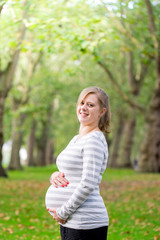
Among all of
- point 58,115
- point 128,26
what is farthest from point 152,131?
point 58,115

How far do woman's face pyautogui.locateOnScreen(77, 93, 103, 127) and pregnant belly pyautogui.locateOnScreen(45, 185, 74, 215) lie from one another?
0.61m

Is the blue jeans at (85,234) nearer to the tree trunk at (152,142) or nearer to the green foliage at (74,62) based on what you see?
the green foliage at (74,62)

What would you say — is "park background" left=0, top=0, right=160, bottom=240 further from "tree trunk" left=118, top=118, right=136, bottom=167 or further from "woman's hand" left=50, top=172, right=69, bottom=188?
"woman's hand" left=50, top=172, right=69, bottom=188

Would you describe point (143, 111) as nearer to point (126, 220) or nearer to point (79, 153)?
point (126, 220)

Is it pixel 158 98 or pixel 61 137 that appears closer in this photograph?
pixel 158 98

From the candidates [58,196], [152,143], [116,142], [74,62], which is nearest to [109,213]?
[58,196]

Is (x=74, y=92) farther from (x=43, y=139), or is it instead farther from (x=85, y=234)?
(x=85, y=234)

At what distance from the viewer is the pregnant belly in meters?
3.25

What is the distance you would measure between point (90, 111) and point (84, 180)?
2.09ft

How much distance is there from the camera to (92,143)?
124 inches

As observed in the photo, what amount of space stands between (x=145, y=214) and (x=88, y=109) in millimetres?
7193

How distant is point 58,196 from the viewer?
330cm

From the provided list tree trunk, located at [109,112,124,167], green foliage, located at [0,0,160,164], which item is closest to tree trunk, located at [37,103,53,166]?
green foliage, located at [0,0,160,164]

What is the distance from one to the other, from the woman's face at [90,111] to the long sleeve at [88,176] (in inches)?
10.4
